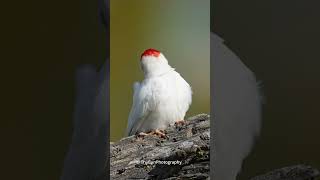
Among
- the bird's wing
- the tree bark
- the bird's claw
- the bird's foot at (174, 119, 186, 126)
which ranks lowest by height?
the tree bark

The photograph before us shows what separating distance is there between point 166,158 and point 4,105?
85 centimetres

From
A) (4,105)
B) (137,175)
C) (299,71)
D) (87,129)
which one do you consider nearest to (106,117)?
(87,129)

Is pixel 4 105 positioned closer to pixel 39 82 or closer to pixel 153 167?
pixel 39 82

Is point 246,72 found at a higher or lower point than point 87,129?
A: higher

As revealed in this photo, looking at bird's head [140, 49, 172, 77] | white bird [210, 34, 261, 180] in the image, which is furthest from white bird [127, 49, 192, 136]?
white bird [210, 34, 261, 180]

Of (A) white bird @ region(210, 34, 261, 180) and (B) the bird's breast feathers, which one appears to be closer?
(A) white bird @ region(210, 34, 261, 180)

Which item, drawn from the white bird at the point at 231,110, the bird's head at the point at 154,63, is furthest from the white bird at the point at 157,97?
the white bird at the point at 231,110

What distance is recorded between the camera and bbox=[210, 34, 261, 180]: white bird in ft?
7.94

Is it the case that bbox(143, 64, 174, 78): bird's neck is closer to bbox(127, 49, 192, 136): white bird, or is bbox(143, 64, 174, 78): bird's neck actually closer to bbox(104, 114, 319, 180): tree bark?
bbox(127, 49, 192, 136): white bird

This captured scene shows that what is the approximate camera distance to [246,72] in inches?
95.3

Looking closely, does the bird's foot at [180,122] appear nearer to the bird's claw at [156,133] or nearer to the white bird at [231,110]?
the bird's claw at [156,133]

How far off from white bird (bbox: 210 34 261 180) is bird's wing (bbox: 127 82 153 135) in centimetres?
Result: 34

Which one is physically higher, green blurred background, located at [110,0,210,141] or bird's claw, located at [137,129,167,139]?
green blurred background, located at [110,0,210,141]

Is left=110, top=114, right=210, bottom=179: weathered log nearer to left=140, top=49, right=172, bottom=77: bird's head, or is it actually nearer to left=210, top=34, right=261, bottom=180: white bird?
left=210, top=34, right=261, bottom=180: white bird
